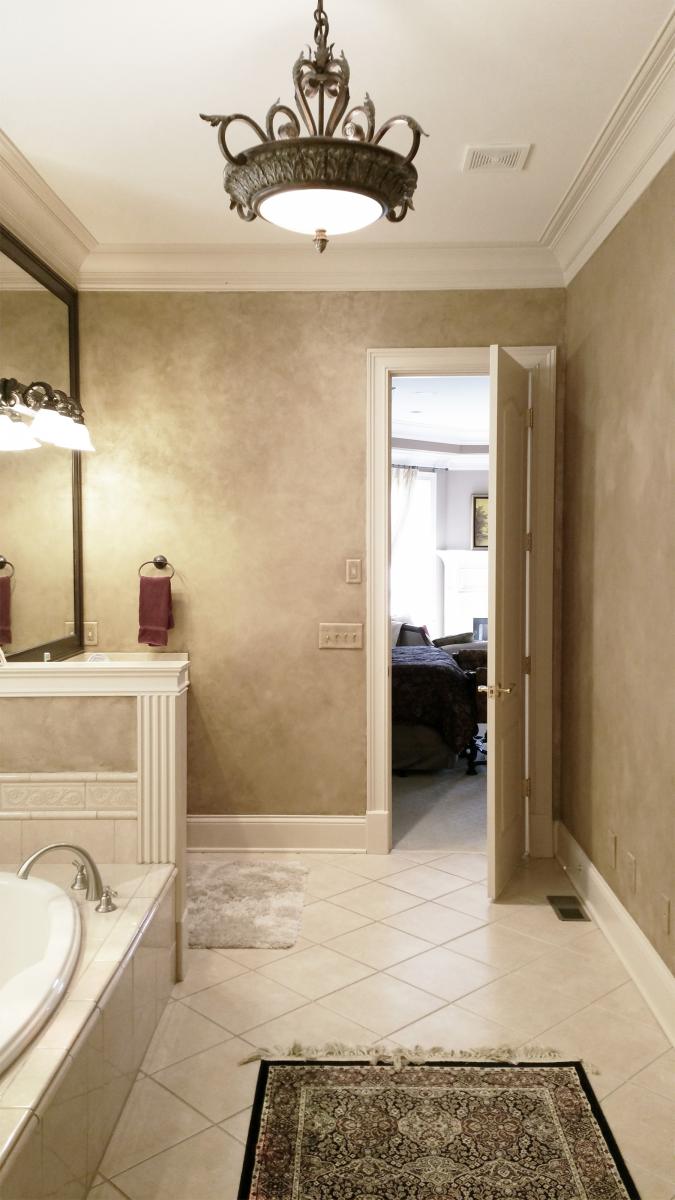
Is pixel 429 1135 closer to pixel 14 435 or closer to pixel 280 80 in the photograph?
pixel 14 435

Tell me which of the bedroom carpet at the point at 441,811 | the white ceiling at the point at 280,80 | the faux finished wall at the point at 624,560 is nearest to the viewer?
the white ceiling at the point at 280,80

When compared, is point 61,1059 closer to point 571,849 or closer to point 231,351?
point 571,849

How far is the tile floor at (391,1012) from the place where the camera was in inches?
79.6

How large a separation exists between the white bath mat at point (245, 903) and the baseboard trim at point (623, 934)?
112cm

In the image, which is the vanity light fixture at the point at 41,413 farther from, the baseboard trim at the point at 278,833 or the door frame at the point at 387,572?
the baseboard trim at the point at 278,833

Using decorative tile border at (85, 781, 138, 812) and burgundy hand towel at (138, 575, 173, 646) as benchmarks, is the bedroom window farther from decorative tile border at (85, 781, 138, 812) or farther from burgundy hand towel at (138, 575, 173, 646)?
decorative tile border at (85, 781, 138, 812)

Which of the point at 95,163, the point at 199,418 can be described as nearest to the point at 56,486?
the point at 199,418

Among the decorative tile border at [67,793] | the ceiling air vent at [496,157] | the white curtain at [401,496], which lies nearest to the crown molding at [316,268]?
the ceiling air vent at [496,157]

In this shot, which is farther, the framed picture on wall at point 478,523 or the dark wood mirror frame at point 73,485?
the framed picture on wall at point 478,523

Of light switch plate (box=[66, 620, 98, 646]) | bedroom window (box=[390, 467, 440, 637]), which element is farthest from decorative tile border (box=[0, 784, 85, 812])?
bedroom window (box=[390, 467, 440, 637])

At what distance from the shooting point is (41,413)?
3.08 m

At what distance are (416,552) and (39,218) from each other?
6.77 meters

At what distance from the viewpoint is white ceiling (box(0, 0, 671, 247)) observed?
2189 millimetres

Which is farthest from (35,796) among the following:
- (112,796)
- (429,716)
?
(429,716)
